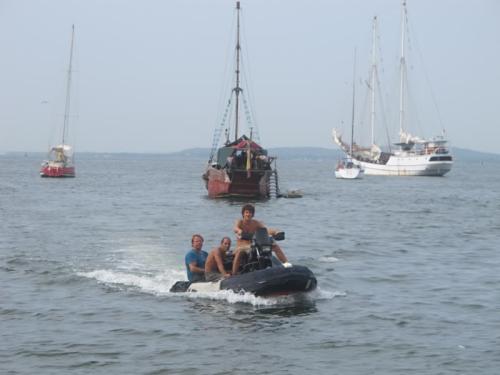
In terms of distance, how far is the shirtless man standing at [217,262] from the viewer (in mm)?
17516

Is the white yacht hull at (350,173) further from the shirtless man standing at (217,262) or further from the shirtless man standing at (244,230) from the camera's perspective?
the shirtless man standing at (244,230)

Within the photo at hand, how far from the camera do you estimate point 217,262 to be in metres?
17.6

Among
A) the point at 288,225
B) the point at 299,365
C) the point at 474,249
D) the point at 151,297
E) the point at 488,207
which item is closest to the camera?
the point at 299,365

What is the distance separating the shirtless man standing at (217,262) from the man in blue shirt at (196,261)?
259 mm

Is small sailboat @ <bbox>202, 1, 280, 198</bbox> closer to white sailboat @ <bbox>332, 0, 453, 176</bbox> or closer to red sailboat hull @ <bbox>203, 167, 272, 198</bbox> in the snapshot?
red sailboat hull @ <bbox>203, 167, 272, 198</bbox>

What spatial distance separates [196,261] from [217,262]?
0.71 m

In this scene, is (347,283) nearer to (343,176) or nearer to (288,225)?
(288,225)

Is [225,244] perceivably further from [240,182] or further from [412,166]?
[412,166]

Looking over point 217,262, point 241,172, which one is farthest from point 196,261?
point 241,172

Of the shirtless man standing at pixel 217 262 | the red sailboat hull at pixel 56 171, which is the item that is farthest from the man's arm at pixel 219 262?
the red sailboat hull at pixel 56 171

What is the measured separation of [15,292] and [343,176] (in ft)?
269

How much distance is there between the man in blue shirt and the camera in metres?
18.0

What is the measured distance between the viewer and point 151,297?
18578 mm

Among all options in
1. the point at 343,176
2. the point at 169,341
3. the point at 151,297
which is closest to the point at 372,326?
the point at 169,341
